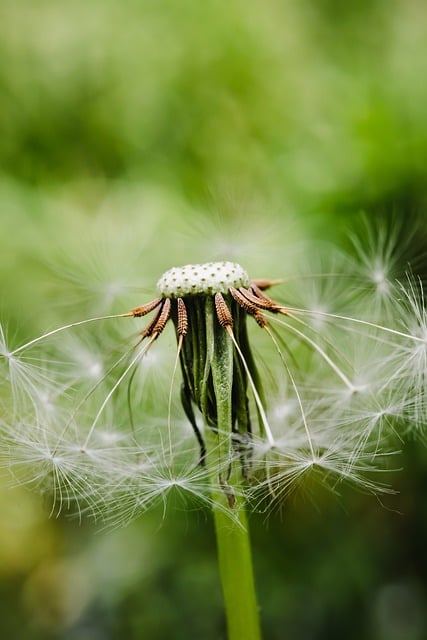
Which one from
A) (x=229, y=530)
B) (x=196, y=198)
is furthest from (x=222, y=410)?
(x=196, y=198)

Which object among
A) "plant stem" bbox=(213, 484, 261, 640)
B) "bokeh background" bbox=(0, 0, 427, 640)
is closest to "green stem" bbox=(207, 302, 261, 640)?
"plant stem" bbox=(213, 484, 261, 640)

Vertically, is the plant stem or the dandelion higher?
the dandelion

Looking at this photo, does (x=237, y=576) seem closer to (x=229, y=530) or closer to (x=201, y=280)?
(x=229, y=530)

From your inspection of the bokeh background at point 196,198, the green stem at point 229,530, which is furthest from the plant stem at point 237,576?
the bokeh background at point 196,198

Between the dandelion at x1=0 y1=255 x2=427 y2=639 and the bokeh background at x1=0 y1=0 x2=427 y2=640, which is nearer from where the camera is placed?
the dandelion at x1=0 y1=255 x2=427 y2=639

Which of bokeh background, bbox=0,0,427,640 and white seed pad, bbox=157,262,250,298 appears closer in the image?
white seed pad, bbox=157,262,250,298

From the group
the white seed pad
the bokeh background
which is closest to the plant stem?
the white seed pad

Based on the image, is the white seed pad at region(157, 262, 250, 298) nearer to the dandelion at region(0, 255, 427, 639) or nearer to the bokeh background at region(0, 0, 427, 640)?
the dandelion at region(0, 255, 427, 639)

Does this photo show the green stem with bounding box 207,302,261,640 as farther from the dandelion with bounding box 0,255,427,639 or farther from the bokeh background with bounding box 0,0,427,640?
the bokeh background with bounding box 0,0,427,640

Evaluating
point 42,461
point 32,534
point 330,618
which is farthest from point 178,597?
point 42,461
